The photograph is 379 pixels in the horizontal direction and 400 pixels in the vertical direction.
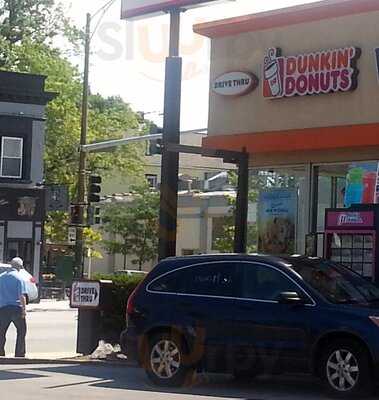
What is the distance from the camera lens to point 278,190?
704 inches

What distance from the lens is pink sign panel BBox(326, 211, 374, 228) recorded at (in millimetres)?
14531

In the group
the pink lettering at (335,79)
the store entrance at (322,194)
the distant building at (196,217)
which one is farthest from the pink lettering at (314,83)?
the distant building at (196,217)

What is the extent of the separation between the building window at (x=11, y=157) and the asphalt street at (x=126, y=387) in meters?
24.4

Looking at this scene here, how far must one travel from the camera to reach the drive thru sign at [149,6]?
16.3m

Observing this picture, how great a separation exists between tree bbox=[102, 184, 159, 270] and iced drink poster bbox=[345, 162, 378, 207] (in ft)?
121

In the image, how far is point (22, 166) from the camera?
38500 mm

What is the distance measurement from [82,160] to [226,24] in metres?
17.2

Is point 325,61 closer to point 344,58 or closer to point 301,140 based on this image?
point 344,58

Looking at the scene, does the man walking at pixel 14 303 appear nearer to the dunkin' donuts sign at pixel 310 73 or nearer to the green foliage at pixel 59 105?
the dunkin' donuts sign at pixel 310 73

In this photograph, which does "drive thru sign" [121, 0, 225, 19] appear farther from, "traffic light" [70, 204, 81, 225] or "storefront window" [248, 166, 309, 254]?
"traffic light" [70, 204, 81, 225]

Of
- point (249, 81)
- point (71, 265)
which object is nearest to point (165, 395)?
point (249, 81)

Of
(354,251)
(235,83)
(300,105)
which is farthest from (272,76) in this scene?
(354,251)

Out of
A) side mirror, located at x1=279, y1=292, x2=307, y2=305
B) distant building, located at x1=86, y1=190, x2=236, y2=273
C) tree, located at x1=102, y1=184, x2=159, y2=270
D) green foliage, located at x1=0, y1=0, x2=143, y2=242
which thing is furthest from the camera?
tree, located at x1=102, y1=184, x2=159, y2=270

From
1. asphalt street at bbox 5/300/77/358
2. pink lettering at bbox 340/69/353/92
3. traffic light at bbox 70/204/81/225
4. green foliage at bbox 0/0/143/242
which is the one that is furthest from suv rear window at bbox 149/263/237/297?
green foliage at bbox 0/0/143/242
